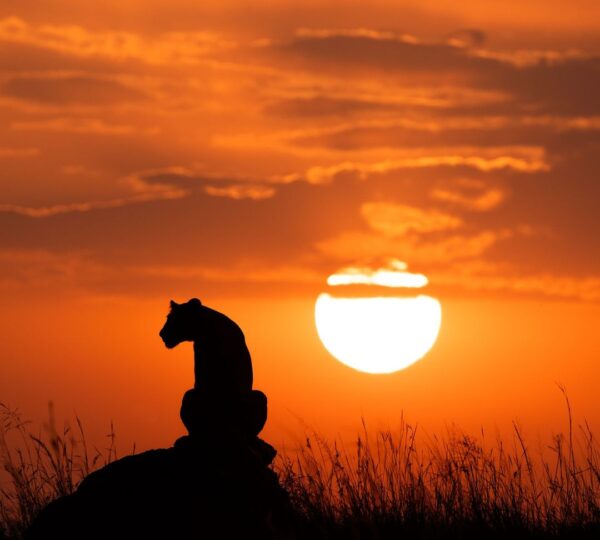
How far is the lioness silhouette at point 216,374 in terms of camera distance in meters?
10.5

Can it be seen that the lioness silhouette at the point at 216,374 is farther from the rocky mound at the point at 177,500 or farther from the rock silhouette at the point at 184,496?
the rocky mound at the point at 177,500

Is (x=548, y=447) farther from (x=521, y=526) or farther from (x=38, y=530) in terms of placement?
(x=38, y=530)

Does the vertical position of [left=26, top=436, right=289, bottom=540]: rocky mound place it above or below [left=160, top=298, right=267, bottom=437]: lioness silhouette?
below

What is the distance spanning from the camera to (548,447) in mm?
11250

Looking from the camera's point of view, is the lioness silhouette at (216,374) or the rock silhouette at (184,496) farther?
the lioness silhouette at (216,374)

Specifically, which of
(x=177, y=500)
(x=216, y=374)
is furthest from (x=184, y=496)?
(x=216, y=374)

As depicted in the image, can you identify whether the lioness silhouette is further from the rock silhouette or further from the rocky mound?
the rocky mound

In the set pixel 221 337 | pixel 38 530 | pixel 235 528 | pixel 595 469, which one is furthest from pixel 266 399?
pixel 595 469

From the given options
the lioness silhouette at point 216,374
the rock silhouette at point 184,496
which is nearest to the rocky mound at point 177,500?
the rock silhouette at point 184,496

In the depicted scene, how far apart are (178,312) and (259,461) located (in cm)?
189

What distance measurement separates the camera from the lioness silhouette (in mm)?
→ 10484

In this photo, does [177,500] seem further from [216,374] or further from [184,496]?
[216,374]

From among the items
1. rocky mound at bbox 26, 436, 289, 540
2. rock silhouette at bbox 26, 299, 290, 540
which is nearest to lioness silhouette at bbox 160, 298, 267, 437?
rock silhouette at bbox 26, 299, 290, 540

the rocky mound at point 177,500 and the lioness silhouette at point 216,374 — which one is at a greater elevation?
the lioness silhouette at point 216,374
